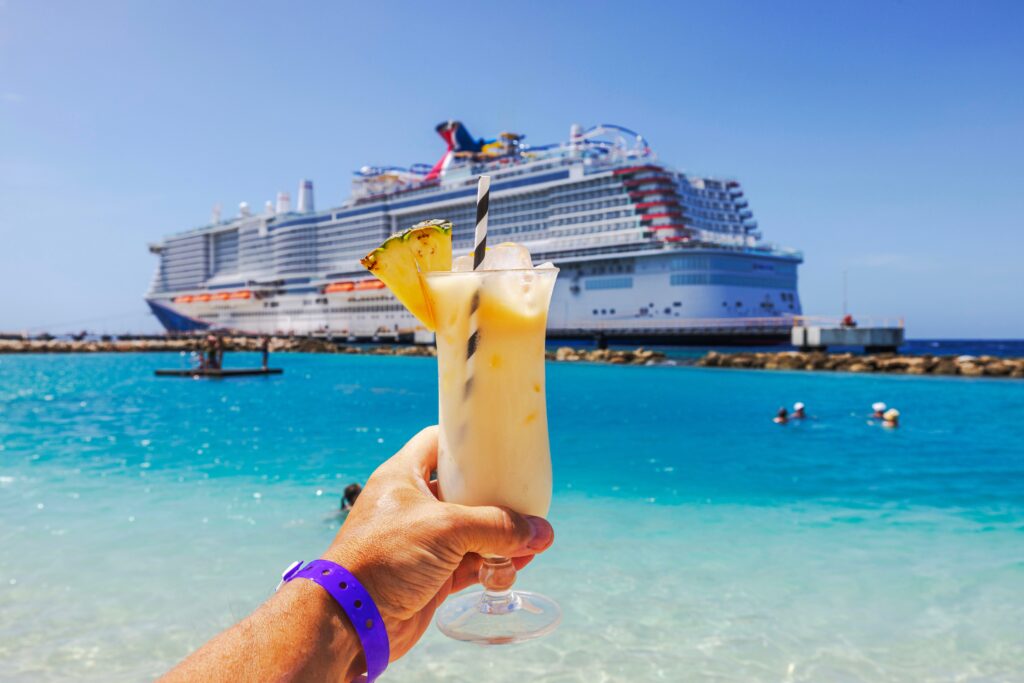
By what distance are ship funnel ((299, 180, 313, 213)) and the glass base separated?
65.2m

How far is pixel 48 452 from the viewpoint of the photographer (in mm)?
10164

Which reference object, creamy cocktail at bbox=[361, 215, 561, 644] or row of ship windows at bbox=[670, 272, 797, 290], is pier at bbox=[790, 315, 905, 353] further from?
creamy cocktail at bbox=[361, 215, 561, 644]

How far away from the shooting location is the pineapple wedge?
52.8 inches

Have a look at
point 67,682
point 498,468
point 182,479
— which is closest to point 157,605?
point 67,682

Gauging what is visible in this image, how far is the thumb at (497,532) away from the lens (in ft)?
4.17

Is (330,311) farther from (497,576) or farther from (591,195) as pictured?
(497,576)

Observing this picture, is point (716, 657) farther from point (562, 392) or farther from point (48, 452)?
point (562, 392)

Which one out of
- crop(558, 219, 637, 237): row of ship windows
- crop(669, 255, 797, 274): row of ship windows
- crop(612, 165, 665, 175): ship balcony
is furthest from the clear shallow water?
crop(612, 165, 665, 175): ship balcony

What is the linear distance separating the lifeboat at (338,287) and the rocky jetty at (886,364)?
98.7ft

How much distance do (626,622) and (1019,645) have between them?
6.72 ft

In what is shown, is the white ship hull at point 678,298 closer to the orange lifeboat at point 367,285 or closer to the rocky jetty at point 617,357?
the rocky jetty at point 617,357

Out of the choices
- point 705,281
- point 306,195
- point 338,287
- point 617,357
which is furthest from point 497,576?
point 306,195

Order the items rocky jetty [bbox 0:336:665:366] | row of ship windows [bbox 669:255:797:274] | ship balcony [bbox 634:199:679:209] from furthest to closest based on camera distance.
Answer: rocky jetty [bbox 0:336:665:366]
ship balcony [bbox 634:199:679:209]
row of ship windows [bbox 669:255:797:274]

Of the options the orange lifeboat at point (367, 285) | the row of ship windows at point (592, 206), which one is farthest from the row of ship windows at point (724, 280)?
the orange lifeboat at point (367, 285)
